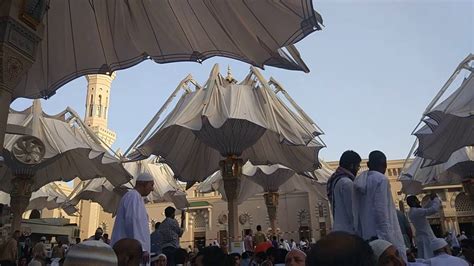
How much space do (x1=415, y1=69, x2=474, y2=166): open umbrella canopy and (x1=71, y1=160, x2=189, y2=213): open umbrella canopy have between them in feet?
37.6

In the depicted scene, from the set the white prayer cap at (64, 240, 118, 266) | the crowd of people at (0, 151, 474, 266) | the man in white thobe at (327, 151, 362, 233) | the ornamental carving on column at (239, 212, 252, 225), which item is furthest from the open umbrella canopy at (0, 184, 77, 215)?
the white prayer cap at (64, 240, 118, 266)

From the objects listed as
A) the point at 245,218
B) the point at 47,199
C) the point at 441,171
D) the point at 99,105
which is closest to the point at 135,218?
the point at 441,171

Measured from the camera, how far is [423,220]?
18.1 feet

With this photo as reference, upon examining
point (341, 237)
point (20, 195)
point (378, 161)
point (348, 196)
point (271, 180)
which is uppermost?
point (271, 180)

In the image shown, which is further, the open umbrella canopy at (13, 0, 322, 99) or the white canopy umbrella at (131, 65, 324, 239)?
the white canopy umbrella at (131, 65, 324, 239)

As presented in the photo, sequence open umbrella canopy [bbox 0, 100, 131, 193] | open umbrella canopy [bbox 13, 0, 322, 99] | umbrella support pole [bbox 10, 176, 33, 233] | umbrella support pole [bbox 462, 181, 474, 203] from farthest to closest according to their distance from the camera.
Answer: umbrella support pole [bbox 462, 181, 474, 203] < umbrella support pole [bbox 10, 176, 33, 233] < open umbrella canopy [bbox 0, 100, 131, 193] < open umbrella canopy [bbox 13, 0, 322, 99]

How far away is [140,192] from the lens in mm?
4055

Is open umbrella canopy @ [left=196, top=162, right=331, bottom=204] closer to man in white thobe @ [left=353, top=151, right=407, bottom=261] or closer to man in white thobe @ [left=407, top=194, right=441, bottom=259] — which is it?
man in white thobe @ [left=407, top=194, right=441, bottom=259]

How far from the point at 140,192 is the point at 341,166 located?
78.2 inches

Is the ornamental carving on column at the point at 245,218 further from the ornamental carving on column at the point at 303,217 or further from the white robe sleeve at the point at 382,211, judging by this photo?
the white robe sleeve at the point at 382,211

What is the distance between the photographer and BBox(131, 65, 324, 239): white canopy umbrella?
1053cm

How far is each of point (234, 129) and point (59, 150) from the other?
5159 mm

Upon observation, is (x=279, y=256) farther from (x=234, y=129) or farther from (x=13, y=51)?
(x=234, y=129)

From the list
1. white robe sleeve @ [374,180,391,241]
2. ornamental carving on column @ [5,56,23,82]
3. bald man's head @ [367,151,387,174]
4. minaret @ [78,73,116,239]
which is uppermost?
minaret @ [78,73,116,239]
